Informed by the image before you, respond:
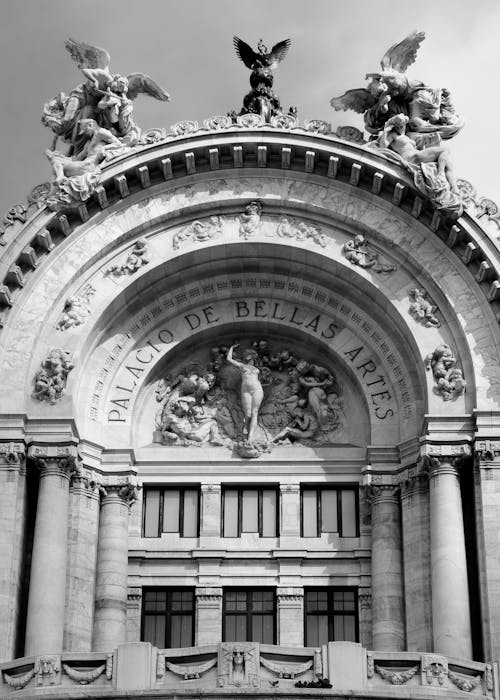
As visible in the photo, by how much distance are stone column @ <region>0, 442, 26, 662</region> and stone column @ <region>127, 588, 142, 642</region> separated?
3239 millimetres

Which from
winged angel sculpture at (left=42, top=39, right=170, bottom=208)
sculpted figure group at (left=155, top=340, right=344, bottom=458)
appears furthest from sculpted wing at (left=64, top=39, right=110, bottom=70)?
sculpted figure group at (left=155, top=340, right=344, bottom=458)

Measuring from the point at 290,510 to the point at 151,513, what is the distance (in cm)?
351

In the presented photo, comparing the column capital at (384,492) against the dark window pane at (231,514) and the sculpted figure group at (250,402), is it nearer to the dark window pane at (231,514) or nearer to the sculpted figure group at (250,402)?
the sculpted figure group at (250,402)

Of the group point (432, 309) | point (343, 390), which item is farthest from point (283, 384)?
point (432, 309)

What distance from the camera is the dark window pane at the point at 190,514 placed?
4441 centimetres

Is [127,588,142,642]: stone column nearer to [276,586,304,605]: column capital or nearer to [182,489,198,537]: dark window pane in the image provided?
[182,489,198,537]: dark window pane

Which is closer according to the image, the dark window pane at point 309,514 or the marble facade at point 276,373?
the marble facade at point 276,373

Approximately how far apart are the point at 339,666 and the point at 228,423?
32.6ft

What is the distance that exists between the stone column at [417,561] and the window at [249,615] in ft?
11.6

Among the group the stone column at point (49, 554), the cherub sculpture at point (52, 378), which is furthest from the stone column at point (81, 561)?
the cherub sculpture at point (52, 378)

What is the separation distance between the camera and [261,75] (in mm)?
47719

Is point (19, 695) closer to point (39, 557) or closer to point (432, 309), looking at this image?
point (39, 557)

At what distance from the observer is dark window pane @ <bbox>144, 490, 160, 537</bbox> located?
4450 cm

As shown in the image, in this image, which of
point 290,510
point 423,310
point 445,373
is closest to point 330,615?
point 290,510
